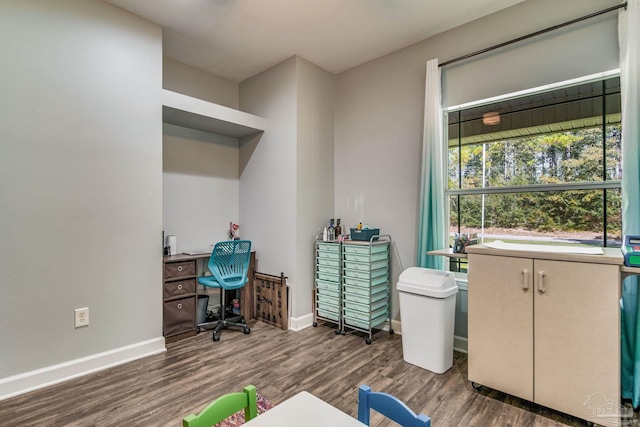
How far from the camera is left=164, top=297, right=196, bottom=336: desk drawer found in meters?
3.03

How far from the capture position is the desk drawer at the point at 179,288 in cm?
304

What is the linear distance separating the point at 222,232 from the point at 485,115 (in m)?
3.23

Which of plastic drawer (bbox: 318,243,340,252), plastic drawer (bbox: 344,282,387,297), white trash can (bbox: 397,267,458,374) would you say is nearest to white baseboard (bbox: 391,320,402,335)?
plastic drawer (bbox: 344,282,387,297)

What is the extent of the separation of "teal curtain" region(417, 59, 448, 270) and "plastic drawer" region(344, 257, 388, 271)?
1.35 feet

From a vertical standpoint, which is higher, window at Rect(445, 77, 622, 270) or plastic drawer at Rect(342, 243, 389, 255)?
window at Rect(445, 77, 622, 270)

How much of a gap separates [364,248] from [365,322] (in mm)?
743

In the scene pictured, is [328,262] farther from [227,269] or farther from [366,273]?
[227,269]

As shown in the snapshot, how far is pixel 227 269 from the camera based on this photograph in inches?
131

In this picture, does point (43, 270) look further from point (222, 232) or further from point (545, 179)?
point (545, 179)

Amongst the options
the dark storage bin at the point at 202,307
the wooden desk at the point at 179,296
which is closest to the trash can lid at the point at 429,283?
the wooden desk at the point at 179,296

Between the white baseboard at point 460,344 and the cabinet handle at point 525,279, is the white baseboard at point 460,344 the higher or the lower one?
the lower one

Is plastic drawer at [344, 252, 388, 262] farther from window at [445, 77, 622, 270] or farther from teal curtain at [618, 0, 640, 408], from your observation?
teal curtain at [618, 0, 640, 408]

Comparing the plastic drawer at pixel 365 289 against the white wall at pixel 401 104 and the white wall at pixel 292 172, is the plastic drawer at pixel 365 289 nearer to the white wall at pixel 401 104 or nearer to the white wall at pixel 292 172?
the white wall at pixel 401 104

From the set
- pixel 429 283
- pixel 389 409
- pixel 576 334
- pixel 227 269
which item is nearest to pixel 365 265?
pixel 429 283
